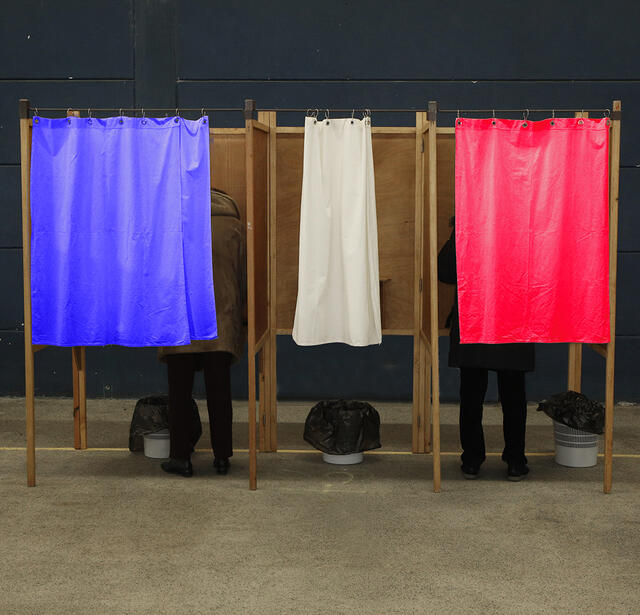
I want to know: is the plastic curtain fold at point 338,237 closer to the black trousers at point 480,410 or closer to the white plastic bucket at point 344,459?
the black trousers at point 480,410

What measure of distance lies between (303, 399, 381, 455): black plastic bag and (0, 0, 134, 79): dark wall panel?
2.89m

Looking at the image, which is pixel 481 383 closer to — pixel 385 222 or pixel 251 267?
pixel 385 222

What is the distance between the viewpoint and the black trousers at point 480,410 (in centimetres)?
398

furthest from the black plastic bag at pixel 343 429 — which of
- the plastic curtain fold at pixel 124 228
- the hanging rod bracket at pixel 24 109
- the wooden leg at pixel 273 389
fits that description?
the hanging rod bracket at pixel 24 109

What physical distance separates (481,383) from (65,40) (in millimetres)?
3753

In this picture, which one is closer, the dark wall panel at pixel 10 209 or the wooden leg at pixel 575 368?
the wooden leg at pixel 575 368

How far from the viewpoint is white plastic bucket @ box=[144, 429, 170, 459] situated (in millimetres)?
4336

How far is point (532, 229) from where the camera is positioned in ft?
12.4

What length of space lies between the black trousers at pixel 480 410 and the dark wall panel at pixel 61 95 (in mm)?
3188

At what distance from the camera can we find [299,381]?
19.2 feet

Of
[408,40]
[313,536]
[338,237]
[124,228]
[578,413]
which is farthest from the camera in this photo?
[408,40]

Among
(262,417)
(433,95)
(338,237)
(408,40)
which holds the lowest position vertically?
(262,417)

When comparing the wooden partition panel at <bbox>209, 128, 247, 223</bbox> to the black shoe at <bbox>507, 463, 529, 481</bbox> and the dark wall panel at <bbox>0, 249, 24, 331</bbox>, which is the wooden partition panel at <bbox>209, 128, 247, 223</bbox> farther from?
the dark wall panel at <bbox>0, 249, 24, 331</bbox>

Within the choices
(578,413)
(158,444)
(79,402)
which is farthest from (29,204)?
(578,413)
